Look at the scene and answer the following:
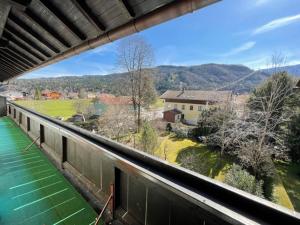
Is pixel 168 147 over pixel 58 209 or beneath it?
beneath

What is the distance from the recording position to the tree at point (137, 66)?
666 inches

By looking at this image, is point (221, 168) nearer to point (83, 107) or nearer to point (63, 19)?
point (63, 19)

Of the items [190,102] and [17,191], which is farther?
[190,102]

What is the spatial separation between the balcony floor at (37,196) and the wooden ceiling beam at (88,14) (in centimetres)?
193

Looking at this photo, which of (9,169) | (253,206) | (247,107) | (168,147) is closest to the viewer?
(253,206)

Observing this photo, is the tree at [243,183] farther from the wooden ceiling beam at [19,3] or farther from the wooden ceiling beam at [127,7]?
the wooden ceiling beam at [19,3]

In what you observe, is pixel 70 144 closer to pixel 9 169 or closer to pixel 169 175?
pixel 9 169

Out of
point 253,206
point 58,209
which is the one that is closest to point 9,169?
point 58,209

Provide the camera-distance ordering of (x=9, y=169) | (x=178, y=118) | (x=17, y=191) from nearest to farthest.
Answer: (x=17, y=191)
(x=9, y=169)
(x=178, y=118)

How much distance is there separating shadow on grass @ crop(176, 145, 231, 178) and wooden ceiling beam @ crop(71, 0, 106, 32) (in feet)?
28.6

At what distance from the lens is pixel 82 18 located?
2068mm

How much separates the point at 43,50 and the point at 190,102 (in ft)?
77.3

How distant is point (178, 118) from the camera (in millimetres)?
25562

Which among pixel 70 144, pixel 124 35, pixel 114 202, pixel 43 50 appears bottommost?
pixel 114 202
